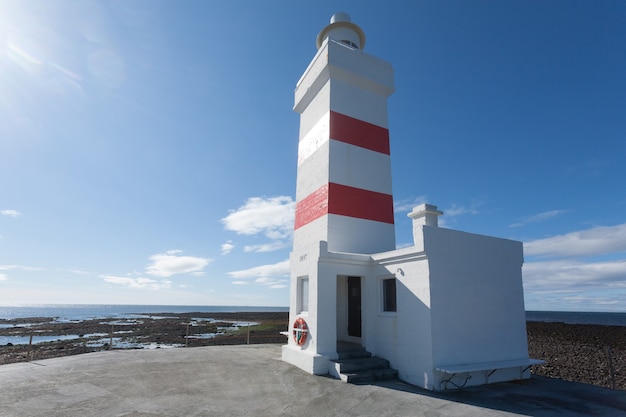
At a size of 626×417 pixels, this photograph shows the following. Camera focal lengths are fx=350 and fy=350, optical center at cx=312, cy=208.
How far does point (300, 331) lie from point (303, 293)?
1125 mm

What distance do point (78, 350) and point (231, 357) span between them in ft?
52.5

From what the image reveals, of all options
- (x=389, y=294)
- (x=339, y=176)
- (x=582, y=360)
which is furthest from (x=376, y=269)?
(x=582, y=360)

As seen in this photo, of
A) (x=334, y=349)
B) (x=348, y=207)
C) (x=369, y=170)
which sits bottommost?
(x=334, y=349)

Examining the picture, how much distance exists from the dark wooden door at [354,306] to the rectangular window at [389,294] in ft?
4.03

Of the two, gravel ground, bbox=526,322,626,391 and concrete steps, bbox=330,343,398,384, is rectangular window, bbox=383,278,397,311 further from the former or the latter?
gravel ground, bbox=526,322,626,391

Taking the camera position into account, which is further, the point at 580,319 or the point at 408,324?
the point at 580,319

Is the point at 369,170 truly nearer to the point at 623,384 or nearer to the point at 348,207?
the point at 348,207

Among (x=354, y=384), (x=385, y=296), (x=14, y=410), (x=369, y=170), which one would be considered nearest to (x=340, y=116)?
(x=369, y=170)

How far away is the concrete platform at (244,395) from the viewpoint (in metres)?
5.57

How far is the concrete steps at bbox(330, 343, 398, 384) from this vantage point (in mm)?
7453

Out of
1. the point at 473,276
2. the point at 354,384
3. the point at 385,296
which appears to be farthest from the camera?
the point at 385,296

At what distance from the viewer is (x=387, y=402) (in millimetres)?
6035

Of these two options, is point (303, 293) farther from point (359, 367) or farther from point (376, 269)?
point (359, 367)

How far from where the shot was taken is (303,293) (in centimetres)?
952
